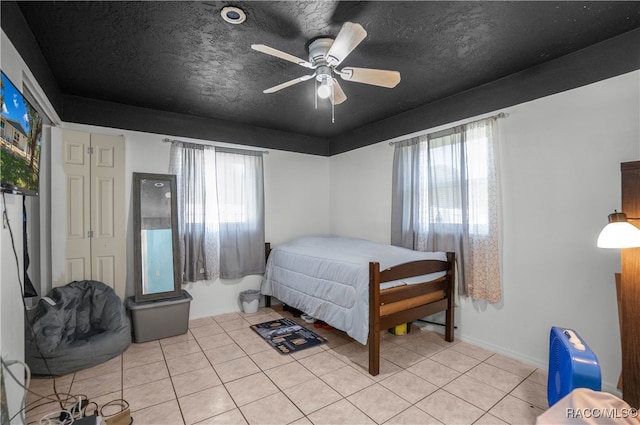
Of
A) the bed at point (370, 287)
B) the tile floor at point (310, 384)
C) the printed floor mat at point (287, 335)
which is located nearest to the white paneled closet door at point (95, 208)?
the tile floor at point (310, 384)

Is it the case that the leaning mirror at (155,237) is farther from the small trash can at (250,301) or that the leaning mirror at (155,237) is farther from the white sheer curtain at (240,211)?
the small trash can at (250,301)

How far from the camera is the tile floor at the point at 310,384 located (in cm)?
200

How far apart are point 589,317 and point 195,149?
14.0 ft

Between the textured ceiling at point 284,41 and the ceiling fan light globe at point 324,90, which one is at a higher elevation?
the textured ceiling at point 284,41

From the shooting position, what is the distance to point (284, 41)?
217cm

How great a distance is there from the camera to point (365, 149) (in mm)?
4371

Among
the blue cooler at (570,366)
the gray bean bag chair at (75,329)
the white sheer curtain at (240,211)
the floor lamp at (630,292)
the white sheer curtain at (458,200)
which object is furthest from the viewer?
the white sheer curtain at (240,211)

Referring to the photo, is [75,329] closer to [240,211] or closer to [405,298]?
[240,211]

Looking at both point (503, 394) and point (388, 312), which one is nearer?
point (503, 394)

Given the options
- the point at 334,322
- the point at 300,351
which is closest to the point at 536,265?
the point at 334,322

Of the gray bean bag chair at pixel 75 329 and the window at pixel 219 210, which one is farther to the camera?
the window at pixel 219 210

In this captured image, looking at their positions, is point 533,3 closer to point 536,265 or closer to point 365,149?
point 536,265

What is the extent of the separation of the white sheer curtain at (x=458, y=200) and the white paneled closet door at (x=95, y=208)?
3.23 metres

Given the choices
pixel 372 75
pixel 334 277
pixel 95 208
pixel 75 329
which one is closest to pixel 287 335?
pixel 334 277
